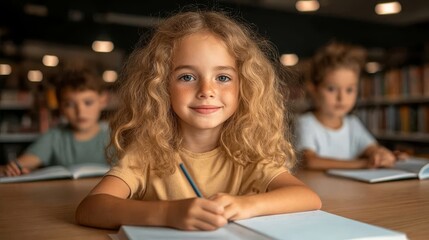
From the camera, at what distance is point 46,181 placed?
129cm

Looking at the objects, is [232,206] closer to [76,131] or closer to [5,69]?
[76,131]

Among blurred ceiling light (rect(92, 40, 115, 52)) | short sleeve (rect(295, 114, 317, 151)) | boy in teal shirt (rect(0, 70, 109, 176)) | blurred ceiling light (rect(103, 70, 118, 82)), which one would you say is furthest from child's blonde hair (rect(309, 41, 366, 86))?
blurred ceiling light (rect(103, 70, 118, 82))

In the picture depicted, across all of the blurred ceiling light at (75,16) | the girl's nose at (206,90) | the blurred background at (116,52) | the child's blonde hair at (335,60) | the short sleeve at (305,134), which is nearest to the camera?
the girl's nose at (206,90)

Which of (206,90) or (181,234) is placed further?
(206,90)

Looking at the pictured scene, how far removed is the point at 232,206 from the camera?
685mm

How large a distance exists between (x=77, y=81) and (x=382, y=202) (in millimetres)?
1440

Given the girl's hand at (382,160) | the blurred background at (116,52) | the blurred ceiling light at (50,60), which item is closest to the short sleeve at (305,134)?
the girl's hand at (382,160)

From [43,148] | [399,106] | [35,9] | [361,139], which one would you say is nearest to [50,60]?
[35,9]

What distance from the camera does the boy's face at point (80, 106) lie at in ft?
6.42

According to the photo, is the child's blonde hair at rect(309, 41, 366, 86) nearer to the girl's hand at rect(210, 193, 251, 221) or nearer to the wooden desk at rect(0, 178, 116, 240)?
the wooden desk at rect(0, 178, 116, 240)

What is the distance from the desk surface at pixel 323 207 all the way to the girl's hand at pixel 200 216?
0.12 meters

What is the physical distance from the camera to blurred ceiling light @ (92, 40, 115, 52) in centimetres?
505

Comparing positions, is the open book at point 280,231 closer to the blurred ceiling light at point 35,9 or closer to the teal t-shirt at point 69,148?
the teal t-shirt at point 69,148

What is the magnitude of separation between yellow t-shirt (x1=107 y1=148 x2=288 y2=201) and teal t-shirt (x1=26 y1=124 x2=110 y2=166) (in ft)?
3.65
